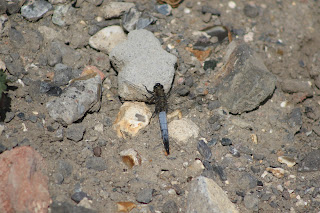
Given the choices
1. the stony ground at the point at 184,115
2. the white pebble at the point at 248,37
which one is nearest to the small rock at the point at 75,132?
the stony ground at the point at 184,115

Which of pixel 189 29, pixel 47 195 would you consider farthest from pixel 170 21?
pixel 47 195

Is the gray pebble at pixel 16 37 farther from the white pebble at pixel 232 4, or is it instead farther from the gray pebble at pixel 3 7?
the white pebble at pixel 232 4

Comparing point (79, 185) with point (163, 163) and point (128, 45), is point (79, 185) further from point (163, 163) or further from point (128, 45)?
point (128, 45)

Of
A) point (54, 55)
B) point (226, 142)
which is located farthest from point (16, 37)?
point (226, 142)

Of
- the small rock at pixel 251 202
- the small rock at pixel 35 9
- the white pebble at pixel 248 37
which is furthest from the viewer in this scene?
the white pebble at pixel 248 37

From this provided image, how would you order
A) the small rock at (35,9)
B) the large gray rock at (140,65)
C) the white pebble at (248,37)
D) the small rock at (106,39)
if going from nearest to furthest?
the large gray rock at (140,65)
the small rock at (35,9)
the small rock at (106,39)
the white pebble at (248,37)

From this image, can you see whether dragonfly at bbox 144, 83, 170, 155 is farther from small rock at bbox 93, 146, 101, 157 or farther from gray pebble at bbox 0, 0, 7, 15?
gray pebble at bbox 0, 0, 7, 15

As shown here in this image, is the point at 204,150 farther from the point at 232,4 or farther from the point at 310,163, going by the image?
the point at 232,4
